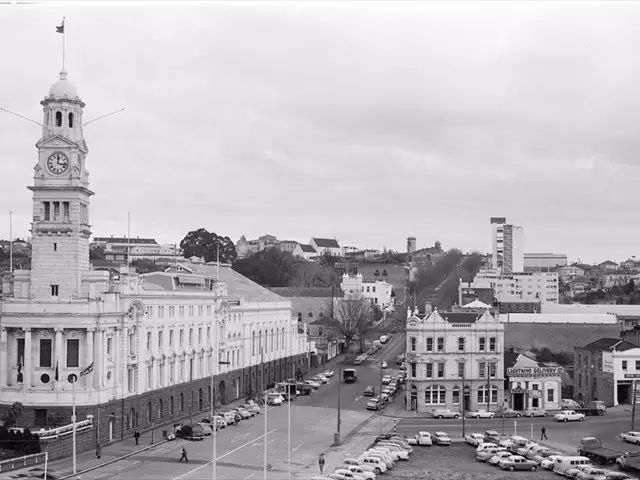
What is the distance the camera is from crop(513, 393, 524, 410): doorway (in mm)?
97625

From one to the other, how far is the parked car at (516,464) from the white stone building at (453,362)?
27383 mm

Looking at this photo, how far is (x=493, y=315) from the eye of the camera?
4043 inches

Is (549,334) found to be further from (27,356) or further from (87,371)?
(27,356)

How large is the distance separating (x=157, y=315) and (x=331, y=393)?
1167 inches

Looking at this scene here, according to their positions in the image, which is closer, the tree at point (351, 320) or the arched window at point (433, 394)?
the arched window at point (433, 394)

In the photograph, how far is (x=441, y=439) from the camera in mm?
78625

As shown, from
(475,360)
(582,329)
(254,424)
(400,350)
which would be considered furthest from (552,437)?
(400,350)

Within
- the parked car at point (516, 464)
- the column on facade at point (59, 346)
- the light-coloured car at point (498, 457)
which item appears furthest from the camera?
the column on facade at point (59, 346)

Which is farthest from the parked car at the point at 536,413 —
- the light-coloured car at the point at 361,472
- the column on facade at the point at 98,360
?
the column on facade at the point at 98,360

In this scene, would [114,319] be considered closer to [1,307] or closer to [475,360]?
[1,307]

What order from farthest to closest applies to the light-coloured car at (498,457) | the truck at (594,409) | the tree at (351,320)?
the tree at (351,320), the truck at (594,409), the light-coloured car at (498,457)

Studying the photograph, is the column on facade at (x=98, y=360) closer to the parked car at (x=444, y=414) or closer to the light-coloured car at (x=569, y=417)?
the parked car at (x=444, y=414)

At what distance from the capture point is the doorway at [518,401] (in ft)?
320

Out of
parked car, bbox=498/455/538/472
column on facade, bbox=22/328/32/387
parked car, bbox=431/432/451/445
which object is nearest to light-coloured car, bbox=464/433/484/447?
parked car, bbox=431/432/451/445
